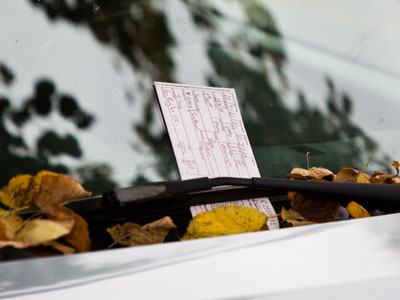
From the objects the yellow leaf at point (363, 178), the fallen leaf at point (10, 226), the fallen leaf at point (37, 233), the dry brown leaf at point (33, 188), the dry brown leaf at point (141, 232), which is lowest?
the yellow leaf at point (363, 178)

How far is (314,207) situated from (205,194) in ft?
0.76

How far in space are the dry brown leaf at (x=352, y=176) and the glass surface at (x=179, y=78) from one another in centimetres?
5

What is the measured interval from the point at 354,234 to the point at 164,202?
0.35 metres

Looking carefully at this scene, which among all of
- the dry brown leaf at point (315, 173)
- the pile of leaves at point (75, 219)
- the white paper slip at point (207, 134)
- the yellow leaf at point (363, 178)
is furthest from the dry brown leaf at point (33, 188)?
the yellow leaf at point (363, 178)

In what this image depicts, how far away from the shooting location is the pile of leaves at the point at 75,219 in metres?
0.83

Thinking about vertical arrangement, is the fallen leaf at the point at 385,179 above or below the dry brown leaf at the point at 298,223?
above

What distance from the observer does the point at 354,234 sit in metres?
0.90

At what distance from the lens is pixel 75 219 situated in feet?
2.90

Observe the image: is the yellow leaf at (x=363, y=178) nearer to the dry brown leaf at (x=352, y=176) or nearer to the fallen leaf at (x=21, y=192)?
the dry brown leaf at (x=352, y=176)

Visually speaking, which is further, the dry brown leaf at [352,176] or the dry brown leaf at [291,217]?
the dry brown leaf at [352,176]

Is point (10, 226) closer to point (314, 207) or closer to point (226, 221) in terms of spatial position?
point (226, 221)

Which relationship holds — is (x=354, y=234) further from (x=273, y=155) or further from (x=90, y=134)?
(x=90, y=134)

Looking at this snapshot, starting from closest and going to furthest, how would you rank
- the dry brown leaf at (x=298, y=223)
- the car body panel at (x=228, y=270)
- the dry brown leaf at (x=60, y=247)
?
the car body panel at (x=228, y=270)
the dry brown leaf at (x=60, y=247)
the dry brown leaf at (x=298, y=223)

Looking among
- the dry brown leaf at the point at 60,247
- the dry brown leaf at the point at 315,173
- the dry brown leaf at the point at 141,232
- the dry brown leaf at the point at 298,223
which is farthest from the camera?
the dry brown leaf at the point at 315,173
